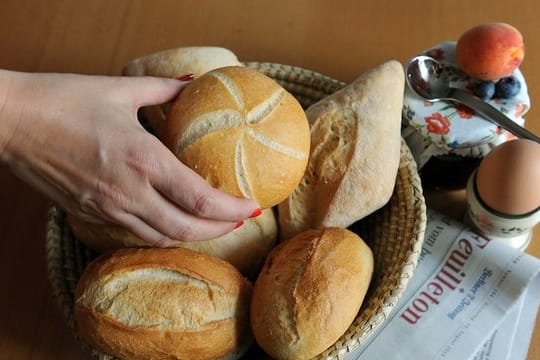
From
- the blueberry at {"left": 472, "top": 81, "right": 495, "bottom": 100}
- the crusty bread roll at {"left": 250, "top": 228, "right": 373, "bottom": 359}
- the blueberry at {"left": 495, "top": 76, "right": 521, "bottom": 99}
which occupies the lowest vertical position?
the crusty bread roll at {"left": 250, "top": 228, "right": 373, "bottom": 359}

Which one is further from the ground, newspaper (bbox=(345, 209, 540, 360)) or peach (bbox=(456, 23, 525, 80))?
peach (bbox=(456, 23, 525, 80))

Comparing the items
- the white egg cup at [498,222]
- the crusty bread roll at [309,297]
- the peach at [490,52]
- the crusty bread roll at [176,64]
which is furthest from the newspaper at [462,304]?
the crusty bread roll at [176,64]

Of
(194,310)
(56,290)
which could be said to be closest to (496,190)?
(194,310)

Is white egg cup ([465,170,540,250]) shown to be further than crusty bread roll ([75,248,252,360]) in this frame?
Yes

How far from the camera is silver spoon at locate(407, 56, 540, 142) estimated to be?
28.7 inches

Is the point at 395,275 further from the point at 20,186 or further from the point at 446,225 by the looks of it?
the point at 20,186

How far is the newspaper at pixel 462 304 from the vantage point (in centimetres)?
64

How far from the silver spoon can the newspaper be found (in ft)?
0.53

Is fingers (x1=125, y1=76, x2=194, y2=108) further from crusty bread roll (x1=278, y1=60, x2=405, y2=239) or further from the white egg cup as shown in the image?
the white egg cup

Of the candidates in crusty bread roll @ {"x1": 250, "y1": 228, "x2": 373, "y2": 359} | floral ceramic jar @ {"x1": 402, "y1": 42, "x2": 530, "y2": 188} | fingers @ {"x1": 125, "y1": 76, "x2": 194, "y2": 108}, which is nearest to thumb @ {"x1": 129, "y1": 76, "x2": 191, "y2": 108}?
fingers @ {"x1": 125, "y1": 76, "x2": 194, "y2": 108}

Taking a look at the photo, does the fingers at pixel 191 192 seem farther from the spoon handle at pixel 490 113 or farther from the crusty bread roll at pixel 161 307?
the spoon handle at pixel 490 113

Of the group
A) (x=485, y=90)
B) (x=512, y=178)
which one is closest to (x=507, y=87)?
(x=485, y=90)

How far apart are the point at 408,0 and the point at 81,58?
55 centimetres

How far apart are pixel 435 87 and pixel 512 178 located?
0.19m
